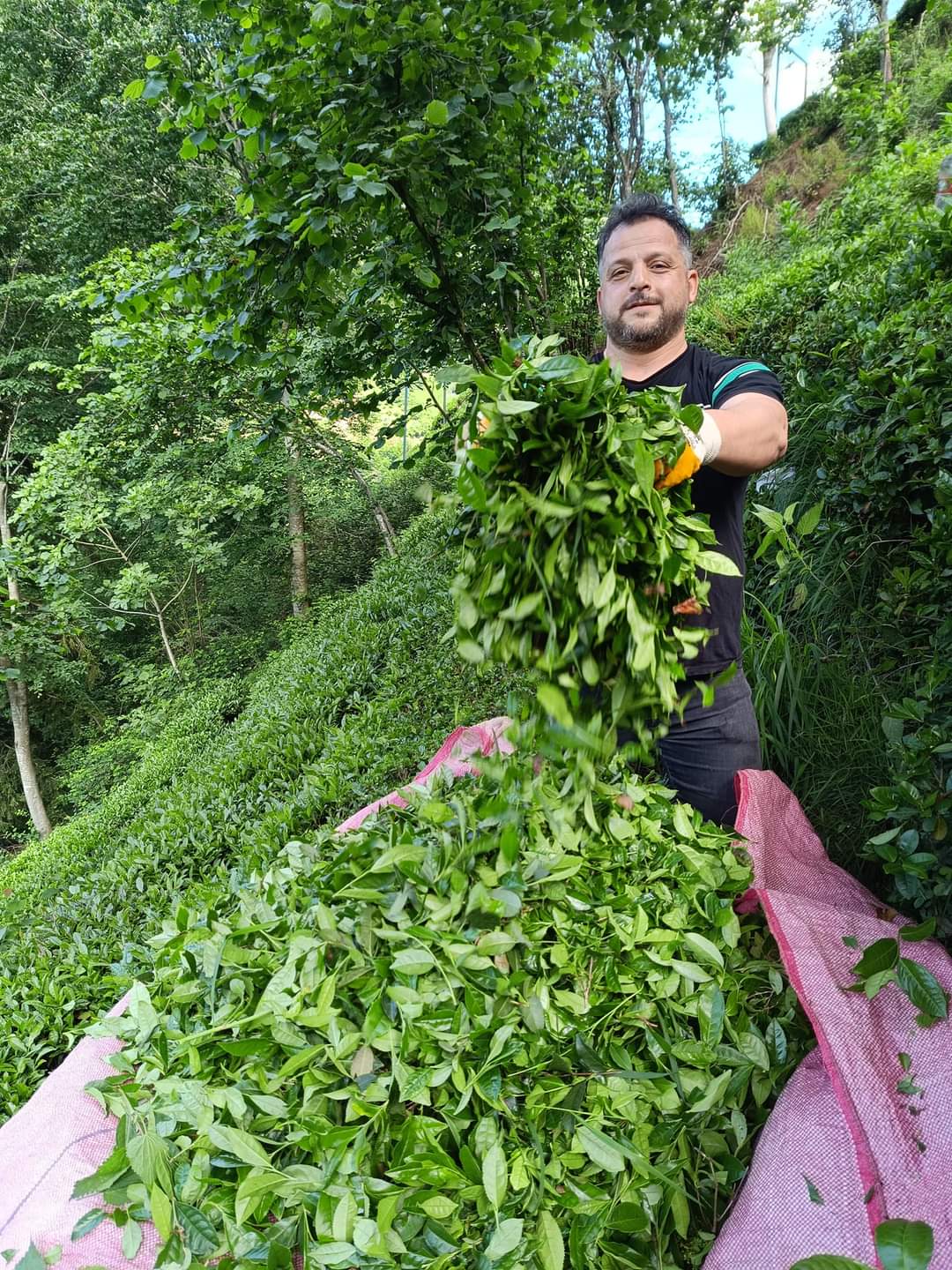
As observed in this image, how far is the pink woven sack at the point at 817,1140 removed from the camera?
979mm

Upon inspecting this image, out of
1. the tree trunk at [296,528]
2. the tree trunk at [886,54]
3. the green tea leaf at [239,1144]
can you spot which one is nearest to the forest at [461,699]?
the green tea leaf at [239,1144]

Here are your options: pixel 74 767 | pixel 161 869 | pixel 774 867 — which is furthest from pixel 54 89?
pixel 774 867

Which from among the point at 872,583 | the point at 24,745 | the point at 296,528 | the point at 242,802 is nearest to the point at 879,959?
the point at 872,583

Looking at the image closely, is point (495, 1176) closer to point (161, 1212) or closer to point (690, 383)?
point (161, 1212)

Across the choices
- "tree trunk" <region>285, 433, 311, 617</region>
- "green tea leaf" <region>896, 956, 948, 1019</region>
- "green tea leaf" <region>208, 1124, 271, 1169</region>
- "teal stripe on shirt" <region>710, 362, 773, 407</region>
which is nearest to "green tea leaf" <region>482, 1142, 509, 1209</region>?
"green tea leaf" <region>208, 1124, 271, 1169</region>

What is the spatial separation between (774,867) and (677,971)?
0.49 m

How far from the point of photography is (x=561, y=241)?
3.87 metres

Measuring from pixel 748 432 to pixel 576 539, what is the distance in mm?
593

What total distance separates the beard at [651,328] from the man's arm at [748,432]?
38 cm

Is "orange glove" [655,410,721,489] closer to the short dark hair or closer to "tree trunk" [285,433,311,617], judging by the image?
the short dark hair

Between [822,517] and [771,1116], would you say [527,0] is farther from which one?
[771,1116]

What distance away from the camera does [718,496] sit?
5.54 ft

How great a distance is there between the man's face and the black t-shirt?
4.0 inches

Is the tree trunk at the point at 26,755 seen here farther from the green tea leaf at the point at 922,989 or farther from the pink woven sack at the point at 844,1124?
the green tea leaf at the point at 922,989
